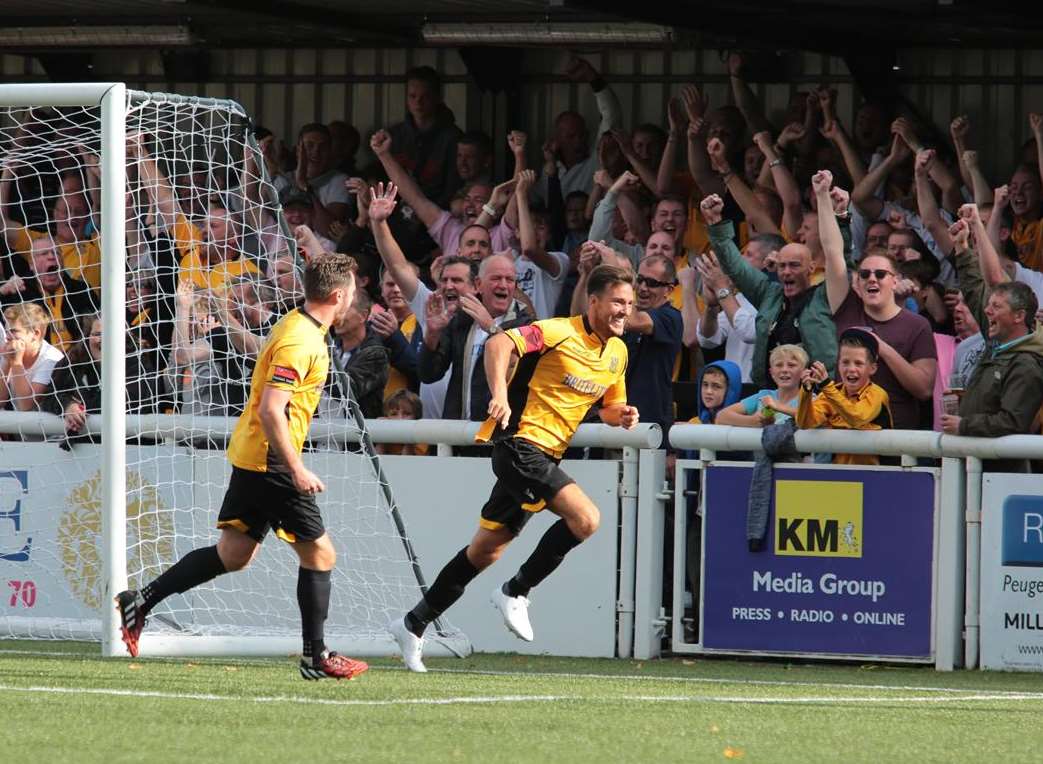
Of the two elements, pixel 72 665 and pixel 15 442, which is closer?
pixel 72 665

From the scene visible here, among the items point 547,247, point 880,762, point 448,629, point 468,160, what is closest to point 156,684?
point 448,629

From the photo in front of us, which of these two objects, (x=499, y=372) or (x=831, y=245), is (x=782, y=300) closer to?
(x=831, y=245)

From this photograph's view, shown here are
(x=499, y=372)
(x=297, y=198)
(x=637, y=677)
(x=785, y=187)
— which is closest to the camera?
(x=499, y=372)

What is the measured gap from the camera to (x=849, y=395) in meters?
10.1

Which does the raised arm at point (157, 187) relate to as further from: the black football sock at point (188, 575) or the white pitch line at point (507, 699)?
the white pitch line at point (507, 699)

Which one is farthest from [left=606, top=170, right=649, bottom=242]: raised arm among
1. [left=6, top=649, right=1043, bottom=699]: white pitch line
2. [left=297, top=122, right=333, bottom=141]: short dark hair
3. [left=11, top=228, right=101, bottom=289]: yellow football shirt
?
[left=6, top=649, right=1043, bottom=699]: white pitch line

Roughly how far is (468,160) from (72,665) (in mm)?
6135

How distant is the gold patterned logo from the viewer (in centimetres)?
1057

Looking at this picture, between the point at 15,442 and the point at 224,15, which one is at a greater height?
the point at 224,15

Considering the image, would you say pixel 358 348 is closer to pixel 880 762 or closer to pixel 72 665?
pixel 72 665

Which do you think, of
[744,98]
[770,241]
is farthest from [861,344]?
[744,98]

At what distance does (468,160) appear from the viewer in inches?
554

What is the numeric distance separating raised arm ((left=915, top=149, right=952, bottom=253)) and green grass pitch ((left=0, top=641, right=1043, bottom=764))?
298 centimetres

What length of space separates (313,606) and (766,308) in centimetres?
359
